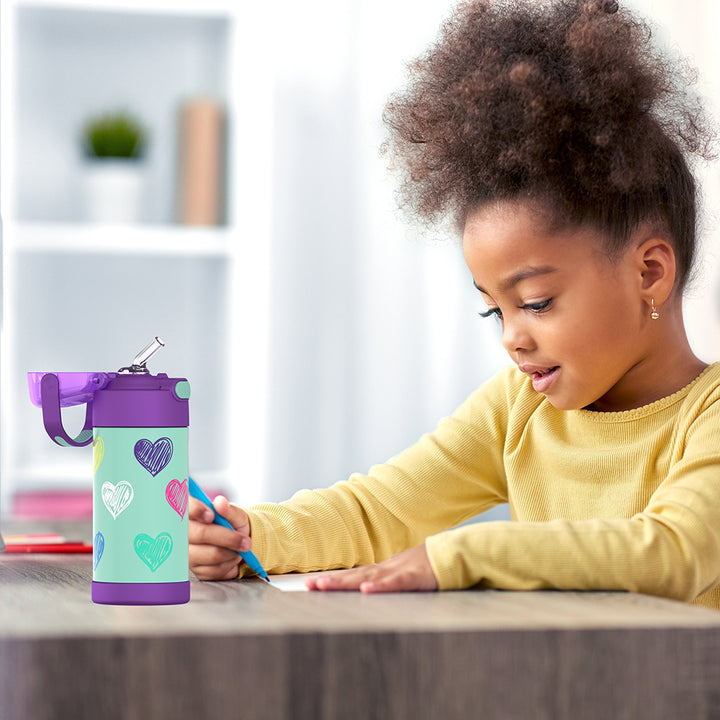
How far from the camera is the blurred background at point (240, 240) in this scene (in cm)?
268

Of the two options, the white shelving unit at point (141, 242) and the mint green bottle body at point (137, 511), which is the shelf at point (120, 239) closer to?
the white shelving unit at point (141, 242)

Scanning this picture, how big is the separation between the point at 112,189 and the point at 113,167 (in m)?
0.06

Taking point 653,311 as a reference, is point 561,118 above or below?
above

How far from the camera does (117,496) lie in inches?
27.0

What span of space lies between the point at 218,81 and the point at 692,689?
8.38ft

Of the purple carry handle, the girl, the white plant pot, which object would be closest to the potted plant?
the white plant pot

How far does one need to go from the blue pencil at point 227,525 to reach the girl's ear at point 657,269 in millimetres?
457

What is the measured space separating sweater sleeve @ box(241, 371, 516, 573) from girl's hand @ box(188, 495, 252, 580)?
0.06 metres

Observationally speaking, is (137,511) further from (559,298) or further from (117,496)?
(559,298)

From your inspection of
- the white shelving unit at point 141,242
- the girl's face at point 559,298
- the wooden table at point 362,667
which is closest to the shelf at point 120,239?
the white shelving unit at point 141,242

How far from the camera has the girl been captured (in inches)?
36.5

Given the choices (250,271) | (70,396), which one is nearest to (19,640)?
(70,396)

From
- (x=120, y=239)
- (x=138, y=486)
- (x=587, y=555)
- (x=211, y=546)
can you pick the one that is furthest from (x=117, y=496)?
(x=120, y=239)

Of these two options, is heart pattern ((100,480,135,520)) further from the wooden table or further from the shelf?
the shelf
